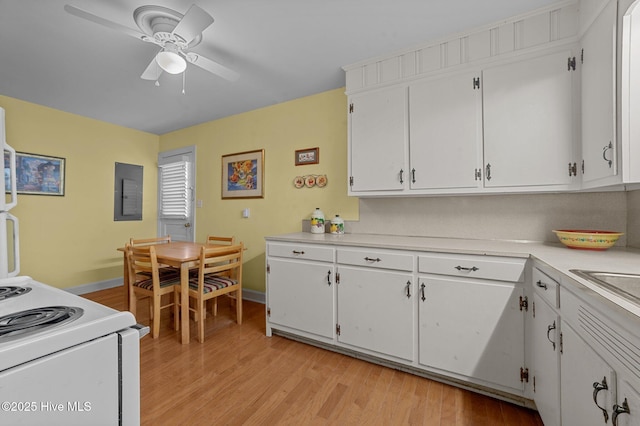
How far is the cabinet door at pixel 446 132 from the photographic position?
1.98 m

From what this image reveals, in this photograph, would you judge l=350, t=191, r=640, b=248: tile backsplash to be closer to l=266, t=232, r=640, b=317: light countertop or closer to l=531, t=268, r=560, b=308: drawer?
l=266, t=232, r=640, b=317: light countertop

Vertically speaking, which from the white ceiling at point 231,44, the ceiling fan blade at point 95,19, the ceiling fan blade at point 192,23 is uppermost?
the white ceiling at point 231,44

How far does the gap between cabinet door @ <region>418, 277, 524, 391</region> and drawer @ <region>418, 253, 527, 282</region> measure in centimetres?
4

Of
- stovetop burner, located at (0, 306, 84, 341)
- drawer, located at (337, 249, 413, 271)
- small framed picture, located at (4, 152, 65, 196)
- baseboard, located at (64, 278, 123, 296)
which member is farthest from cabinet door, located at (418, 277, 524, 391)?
small framed picture, located at (4, 152, 65, 196)

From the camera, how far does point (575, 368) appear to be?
3.43 ft

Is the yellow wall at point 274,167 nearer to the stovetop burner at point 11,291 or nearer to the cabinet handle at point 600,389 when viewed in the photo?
the cabinet handle at point 600,389

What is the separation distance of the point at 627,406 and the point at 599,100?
59.0 inches

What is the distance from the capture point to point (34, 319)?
676 mm

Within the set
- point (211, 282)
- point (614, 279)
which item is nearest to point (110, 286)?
point (211, 282)

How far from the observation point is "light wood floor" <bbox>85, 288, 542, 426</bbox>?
1.54 meters

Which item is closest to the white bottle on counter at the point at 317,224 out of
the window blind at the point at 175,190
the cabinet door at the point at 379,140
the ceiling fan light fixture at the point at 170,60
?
the cabinet door at the point at 379,140

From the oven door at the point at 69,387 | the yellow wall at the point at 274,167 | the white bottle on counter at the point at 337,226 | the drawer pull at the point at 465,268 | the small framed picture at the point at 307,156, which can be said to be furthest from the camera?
the small framed picture at the point at 307,156

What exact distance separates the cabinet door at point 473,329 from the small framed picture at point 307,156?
1770 millimetres

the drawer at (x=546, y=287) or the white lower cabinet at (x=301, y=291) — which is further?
the white lower cabinet at (x=301, y=291)
